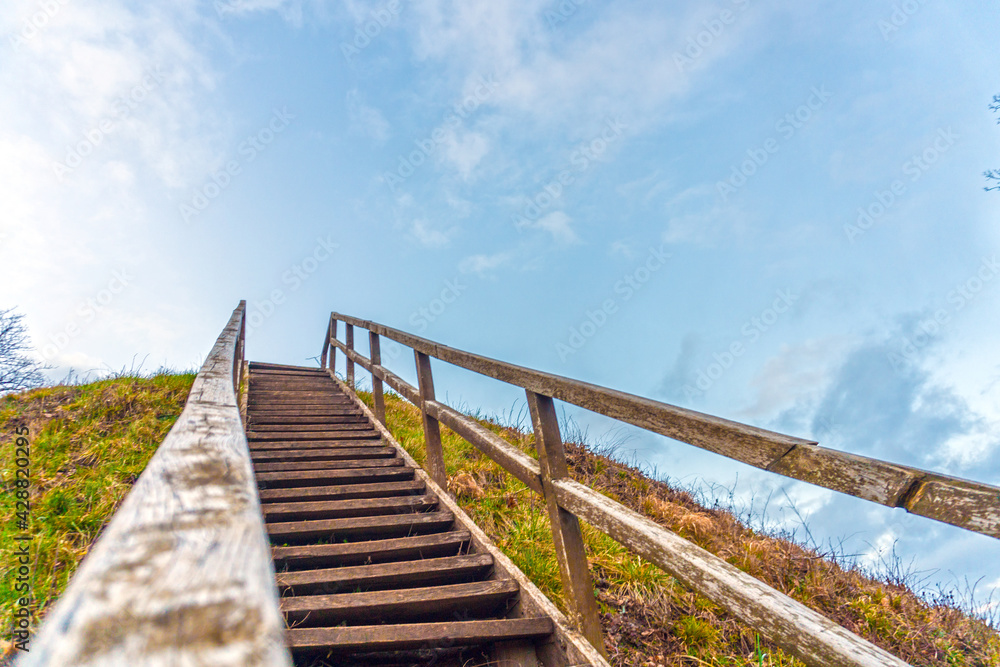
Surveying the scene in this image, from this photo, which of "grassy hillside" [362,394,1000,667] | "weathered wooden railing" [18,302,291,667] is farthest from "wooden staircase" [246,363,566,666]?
"weathered wooden railing" [18,302,291,667]

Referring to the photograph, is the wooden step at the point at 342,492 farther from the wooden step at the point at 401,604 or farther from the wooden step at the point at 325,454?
the wooden step at the point at 401,604

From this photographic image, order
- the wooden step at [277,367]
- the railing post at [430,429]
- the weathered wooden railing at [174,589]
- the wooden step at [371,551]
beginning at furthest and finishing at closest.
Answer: the wooden step at [277,367]
the railing post at [430,429]
the wooden step at [371,551]
the weathered wooden railing at [174,589]

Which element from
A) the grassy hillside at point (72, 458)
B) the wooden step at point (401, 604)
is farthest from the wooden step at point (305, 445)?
the wooden step at point (401, 604)

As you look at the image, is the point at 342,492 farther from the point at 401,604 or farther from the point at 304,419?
the point at 304,419

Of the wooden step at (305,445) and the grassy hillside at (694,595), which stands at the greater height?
the wooden step at (305,445)

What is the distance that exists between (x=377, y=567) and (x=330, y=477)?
1609 mm

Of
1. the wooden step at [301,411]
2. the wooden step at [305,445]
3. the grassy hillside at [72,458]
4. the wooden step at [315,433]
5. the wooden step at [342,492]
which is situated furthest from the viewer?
the wooden step at [301,411]

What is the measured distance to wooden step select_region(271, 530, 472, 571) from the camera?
10.5ft

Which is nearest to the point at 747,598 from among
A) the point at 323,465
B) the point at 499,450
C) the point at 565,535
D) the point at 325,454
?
the point at 565,535

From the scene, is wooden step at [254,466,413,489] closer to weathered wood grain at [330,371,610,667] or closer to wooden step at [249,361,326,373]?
weathered wood grain at [330,371,610,667]

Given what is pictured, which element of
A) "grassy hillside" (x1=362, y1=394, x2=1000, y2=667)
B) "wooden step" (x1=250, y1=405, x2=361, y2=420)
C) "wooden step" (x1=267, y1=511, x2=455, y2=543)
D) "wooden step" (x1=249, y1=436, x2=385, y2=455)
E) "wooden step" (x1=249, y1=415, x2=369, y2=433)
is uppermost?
"wooden step" (x1=250, y1=405, x2=361, y2=420)

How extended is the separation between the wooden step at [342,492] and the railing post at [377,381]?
5.54ft

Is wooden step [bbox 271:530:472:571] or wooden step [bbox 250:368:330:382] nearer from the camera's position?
wooden step [bbox 271:530:472:571]

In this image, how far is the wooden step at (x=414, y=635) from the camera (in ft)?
7.67
